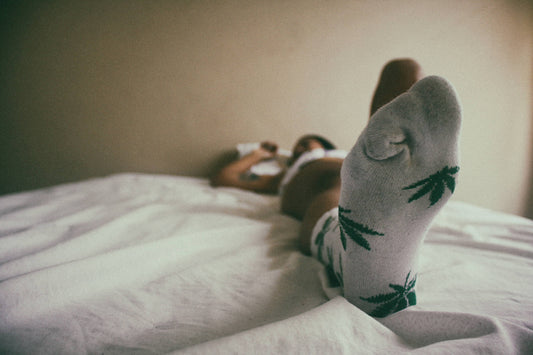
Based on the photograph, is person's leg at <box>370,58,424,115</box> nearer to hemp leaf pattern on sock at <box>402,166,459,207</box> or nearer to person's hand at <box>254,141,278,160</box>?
hemp leaf pattern on sock at <box>402,166,459,207</box>

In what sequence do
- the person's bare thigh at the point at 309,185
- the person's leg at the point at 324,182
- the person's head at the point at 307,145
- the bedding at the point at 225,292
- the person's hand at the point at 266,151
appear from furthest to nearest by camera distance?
the person's hand at the point at 266,151 < the person's head at the point at 307,145 < the person's bare thigh at the point at 309,185 < the person's leg at the point at 324,182 < the bedding at the point at 225,292

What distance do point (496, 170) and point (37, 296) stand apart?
7.12 feet

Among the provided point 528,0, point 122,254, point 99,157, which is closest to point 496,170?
point 528,0

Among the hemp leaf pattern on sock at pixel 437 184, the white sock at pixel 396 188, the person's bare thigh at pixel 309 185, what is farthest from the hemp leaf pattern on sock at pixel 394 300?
the person's bare thigh at pixel 309 185

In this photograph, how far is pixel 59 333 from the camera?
0.91 feet

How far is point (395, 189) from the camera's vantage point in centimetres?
33

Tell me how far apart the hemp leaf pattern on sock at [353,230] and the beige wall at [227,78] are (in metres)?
1.13

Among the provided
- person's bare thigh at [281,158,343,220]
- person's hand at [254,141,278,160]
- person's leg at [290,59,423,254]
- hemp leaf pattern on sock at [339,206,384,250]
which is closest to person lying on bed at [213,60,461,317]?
hemp leaf pattern on sock at [339,206,384,250]

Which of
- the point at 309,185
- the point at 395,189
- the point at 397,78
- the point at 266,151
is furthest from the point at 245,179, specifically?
the point at 395,189

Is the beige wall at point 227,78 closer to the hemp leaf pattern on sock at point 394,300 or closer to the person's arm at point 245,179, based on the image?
the person's arm at point 245,179

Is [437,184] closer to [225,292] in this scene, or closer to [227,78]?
[225,292]

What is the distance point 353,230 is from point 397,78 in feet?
1.46

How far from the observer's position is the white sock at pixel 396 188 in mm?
314

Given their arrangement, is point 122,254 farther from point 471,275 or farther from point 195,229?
point 471,275
